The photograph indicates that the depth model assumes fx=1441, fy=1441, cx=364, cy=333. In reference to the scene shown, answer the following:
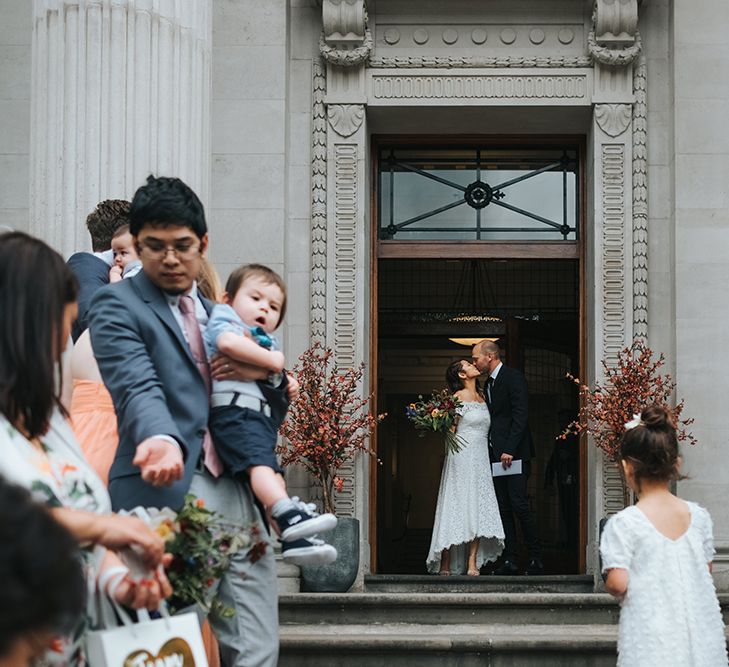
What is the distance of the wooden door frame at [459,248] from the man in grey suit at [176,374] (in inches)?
273

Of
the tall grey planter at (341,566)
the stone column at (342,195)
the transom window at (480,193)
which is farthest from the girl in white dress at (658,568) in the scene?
the transom window at (480,193)

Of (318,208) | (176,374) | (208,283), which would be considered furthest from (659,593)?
(318,208)

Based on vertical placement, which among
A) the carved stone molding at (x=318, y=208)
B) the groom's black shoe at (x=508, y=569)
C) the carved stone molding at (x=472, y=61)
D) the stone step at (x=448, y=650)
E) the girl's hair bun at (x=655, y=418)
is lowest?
the stone step at (x=448, y=650)

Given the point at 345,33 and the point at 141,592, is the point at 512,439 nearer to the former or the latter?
the point at 345,33

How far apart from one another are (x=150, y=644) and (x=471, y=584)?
7382 millimetres

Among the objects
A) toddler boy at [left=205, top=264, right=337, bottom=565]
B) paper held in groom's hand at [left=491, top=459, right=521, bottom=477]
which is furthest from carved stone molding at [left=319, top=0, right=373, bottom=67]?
toddler boy at [left=205, top=264, right=337, bottom=565]

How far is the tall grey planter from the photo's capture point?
995 centimetres

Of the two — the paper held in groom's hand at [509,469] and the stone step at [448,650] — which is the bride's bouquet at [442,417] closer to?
the paper held in groom's hand at [509,469]

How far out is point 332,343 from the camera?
1088cm

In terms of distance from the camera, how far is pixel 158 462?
153 inches

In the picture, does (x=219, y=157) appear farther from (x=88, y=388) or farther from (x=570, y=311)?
(x=88, y=388)

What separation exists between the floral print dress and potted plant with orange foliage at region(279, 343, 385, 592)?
660 cm

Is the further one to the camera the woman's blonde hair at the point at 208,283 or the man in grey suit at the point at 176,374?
the woman's blonde hair at the point at 208,283

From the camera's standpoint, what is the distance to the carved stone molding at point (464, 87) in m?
11.1
